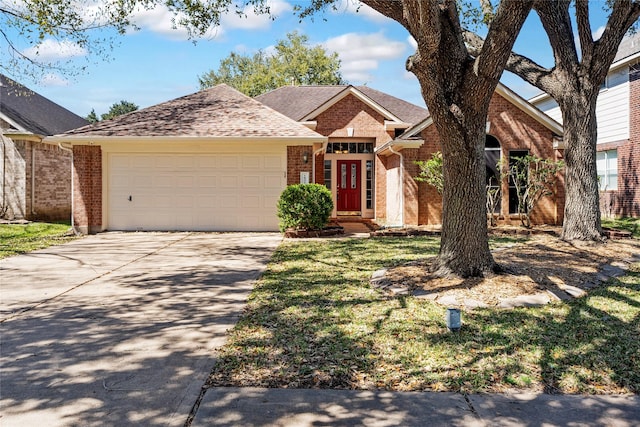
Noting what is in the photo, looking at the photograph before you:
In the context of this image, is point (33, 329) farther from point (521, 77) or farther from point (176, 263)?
point (521, 77)

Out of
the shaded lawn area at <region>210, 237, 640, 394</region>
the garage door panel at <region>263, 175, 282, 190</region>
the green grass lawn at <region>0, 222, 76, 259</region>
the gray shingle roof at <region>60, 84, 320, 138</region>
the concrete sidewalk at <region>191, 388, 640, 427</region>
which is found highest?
the gray shingle roof at <region>60, 84, 320, 138</region>

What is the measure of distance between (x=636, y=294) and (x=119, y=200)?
1287 centimetres

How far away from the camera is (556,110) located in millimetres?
23219

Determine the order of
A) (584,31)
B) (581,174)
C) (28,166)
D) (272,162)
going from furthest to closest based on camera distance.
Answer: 1. (28,166)
2. (272,162)
3. (584,31)
4. (581,174)

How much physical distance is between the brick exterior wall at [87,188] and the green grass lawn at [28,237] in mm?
571

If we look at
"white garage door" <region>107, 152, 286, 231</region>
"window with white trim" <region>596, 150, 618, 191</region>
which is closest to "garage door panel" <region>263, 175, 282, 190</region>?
"white garage door" <region>107, 152, 286, 231</region>

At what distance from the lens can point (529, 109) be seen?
15.1m

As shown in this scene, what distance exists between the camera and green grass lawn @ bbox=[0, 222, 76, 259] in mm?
10680

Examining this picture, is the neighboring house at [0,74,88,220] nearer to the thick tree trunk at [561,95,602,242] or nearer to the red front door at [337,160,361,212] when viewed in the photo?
the red front door at [337,160,361,212]

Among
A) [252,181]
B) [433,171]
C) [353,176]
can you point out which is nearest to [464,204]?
[433,171]

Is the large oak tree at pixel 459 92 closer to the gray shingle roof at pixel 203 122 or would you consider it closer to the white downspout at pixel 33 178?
the gray shingle roof at pixel 203 122

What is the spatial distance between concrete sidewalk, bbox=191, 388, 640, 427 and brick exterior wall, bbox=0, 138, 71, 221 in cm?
1719

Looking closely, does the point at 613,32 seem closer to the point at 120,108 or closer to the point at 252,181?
the point at 252,181

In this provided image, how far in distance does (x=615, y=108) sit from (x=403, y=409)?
1939 centimetres
